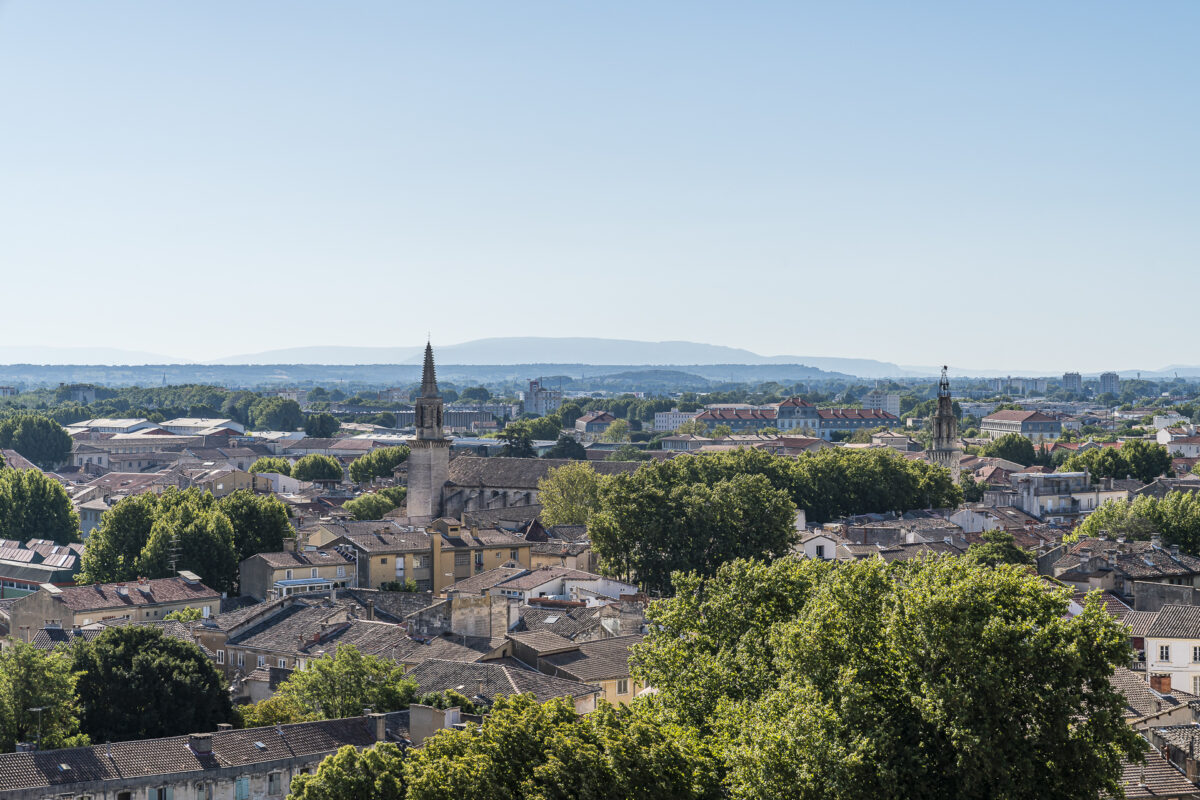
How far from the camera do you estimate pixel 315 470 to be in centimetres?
13338

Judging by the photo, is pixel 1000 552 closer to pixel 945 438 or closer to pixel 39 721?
pixel 39 721

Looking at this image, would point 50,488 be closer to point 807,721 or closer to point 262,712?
point 262,712

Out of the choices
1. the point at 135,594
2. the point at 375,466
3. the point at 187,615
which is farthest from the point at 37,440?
the point at 187,615

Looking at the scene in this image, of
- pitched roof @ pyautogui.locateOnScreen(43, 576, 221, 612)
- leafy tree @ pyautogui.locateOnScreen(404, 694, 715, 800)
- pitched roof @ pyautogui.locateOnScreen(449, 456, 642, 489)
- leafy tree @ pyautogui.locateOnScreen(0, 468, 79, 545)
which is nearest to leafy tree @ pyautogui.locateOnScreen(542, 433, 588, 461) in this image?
pitched roof @ pyautogui.locateOnScreen(449, 456, 642, 489)

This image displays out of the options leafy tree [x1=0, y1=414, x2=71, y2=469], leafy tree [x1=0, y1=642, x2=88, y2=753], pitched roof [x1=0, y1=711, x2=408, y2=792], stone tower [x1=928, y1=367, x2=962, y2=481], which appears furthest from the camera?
leafy tree [x1=0, y1=414, x2=71, y2=469]

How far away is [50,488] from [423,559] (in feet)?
112

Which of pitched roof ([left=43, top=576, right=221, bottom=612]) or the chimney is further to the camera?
pitched roof ([left=43, top=576, right=221, bottom=612])

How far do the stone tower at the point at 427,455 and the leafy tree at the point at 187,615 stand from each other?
34.3 meters

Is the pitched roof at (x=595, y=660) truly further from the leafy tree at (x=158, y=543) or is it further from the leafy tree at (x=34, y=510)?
the leafy tree at (x=34, y=510)

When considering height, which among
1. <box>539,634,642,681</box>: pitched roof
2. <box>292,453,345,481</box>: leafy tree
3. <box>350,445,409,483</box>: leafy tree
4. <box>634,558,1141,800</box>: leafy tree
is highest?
<box>634,558,1141,800</box>: leafy tree

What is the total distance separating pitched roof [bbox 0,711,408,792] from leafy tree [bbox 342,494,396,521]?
5564 centimetres

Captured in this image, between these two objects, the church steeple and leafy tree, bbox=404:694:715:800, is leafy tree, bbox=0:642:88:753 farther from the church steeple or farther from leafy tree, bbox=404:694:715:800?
the church steeple

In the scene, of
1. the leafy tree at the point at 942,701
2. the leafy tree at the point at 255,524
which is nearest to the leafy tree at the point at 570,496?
the leafy tree at the point at 255,524

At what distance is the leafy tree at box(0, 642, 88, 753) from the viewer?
37719 millimetres
